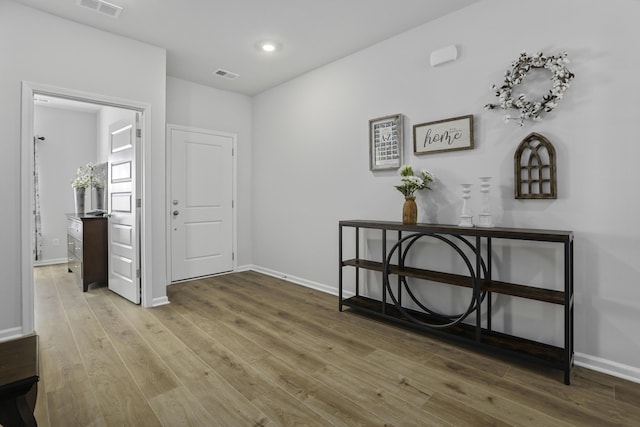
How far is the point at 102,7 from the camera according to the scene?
108 inches

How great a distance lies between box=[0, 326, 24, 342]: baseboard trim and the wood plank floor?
0.18 metres

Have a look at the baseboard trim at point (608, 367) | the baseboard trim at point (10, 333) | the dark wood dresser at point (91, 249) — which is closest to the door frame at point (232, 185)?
the dark wood dresser at point (91, 249)

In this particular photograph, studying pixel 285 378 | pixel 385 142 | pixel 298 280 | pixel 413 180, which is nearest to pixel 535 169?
pixel 413 180

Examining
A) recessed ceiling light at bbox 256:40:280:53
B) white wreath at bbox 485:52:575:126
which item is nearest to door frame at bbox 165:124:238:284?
recessed ceiling light at bbox 256:40:280:53

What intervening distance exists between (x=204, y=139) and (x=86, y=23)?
1.83m

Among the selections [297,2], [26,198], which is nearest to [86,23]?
[26,198]

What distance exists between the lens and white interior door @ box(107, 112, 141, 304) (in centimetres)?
345

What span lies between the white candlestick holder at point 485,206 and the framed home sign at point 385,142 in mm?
879

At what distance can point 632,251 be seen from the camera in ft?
6.72

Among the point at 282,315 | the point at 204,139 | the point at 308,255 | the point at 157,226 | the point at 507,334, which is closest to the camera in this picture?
the point at 507,334

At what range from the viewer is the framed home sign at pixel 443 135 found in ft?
8.93

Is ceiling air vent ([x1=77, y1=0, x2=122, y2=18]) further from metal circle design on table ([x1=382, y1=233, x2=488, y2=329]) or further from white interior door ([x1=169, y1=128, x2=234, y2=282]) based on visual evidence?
metal circle design on table ([x1=382, y1=233, x2=488, y2=329])

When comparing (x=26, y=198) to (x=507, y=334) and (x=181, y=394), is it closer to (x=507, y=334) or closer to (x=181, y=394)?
(x=181, y=394)

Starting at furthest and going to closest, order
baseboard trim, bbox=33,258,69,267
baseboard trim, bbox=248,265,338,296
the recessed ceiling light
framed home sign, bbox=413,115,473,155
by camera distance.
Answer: baseboard trim, bbox=33,258,69,267 < baseboard trim, bbox=248,265,338,296 < the recessed ceiling light < framed home sign, bbox=413,115,473,155
